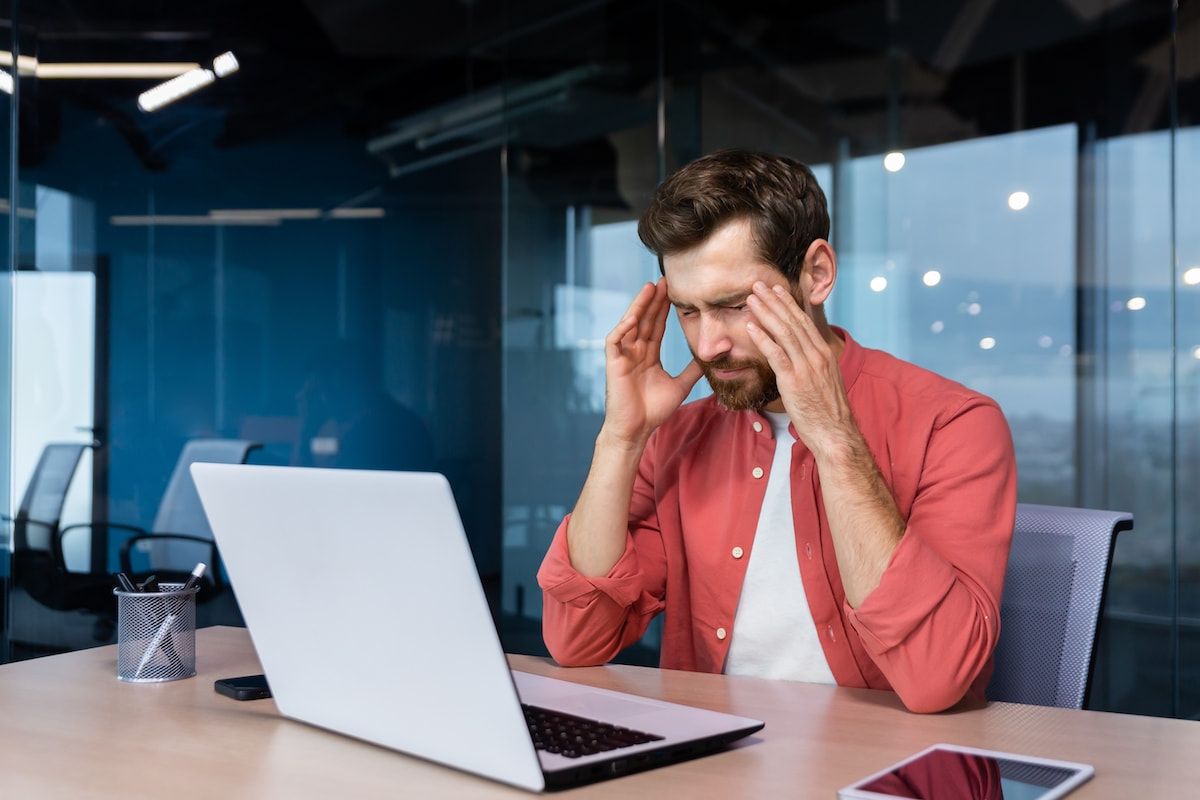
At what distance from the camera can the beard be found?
1530 millimetres

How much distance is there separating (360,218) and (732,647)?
297cm

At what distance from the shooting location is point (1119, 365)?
3.50 meters

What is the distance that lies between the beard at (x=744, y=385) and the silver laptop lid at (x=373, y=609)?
716mm

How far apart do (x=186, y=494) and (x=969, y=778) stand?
3322 millimetres

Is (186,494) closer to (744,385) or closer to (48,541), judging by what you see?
(48,541)

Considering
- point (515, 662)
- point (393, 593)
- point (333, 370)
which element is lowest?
point (515, 662)

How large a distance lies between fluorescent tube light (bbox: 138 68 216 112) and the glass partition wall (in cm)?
3

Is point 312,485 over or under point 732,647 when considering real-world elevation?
over

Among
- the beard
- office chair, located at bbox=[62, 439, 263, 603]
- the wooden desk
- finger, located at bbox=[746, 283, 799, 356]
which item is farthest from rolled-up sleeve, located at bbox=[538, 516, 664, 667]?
office chair, located at bbox=[62, 439, 263, 603]

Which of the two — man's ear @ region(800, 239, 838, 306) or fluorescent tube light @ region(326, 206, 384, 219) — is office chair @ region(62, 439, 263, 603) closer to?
fluorescent tube light @ region(326, 206, 384, 219)

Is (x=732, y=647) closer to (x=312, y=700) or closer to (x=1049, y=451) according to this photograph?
(x=312, y=700)

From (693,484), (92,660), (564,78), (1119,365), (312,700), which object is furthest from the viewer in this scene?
(564,78)

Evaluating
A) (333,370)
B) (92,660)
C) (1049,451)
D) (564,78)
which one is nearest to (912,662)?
(92,660)

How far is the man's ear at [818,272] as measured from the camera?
1.54m
